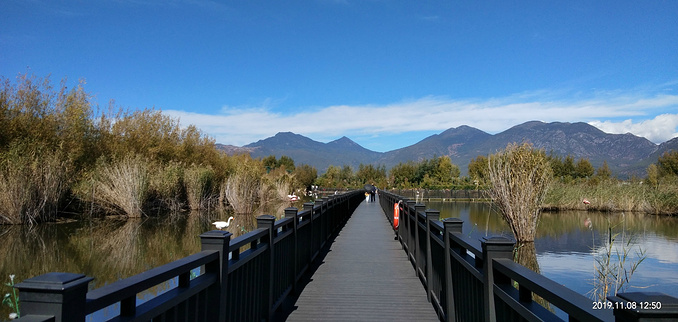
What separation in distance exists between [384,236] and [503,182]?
356 centimetres

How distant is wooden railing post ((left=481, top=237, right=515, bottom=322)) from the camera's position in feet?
8.62

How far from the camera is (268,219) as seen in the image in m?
4.21

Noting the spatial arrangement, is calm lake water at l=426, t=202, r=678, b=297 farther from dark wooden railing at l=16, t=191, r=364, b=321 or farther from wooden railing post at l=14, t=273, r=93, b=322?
wooden railing post at l=14, t=273, r=93, b=322

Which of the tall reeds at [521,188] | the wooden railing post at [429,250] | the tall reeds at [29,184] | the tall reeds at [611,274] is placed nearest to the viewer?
the wooden railing post at [429,250]

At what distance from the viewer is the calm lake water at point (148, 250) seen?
8055mm

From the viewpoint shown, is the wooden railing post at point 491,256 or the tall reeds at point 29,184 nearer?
the wooden railing post at point 491,256

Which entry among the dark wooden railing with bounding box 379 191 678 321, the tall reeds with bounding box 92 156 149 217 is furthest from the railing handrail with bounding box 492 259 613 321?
the tall reeds with bounding box 92 156 149 217

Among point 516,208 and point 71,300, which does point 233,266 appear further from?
point 516,208

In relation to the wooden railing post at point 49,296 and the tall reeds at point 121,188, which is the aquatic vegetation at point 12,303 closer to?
the wooden railing post at point 49,296

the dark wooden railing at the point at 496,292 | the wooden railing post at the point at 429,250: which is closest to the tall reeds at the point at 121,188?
the wooden railing post at the point at 429,250

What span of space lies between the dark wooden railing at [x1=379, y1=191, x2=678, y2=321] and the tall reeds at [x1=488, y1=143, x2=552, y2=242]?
7415 mm

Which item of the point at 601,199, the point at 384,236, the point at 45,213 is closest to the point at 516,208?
the point at 384,236

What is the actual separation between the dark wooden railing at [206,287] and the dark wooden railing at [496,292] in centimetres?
166

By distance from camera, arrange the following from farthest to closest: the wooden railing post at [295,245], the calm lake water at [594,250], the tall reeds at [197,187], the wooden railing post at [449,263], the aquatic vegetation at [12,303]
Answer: the tall reeds at [197,187] < the calm lake water at [594,250] < the wooden railing post at [295,245] < the aquatic vegetation at [12,303] < the wooden railing post at [449,263]
